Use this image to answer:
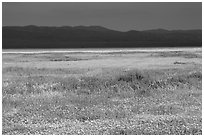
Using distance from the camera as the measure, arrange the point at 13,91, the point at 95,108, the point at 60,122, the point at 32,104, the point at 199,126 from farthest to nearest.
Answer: the point at 13,91 < the point at 32,104 < the point at 95,108 < the point at 60,122 < the point at 199,126

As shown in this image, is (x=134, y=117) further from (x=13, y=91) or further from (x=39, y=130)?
(x=13, y=91)

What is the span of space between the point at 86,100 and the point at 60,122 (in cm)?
407

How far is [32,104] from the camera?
60.5ft

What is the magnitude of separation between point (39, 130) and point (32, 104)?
187 inches

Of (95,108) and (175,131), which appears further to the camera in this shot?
(95,108)

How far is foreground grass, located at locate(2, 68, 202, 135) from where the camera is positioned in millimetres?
14000

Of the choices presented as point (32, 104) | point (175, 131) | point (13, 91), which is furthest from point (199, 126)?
point (13, 91)

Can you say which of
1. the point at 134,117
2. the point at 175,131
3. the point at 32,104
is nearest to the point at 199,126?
the point at 175,131

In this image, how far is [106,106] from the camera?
58.5ft

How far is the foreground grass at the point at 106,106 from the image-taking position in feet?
45.9

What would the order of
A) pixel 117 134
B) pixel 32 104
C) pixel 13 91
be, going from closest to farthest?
pixel 117 134 → pixel 32 104 → pixel 13 91

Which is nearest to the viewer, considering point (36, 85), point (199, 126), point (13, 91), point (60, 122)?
point (199, 126)

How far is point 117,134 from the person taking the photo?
13.2m

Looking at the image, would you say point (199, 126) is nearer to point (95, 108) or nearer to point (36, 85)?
point (95, 108)
